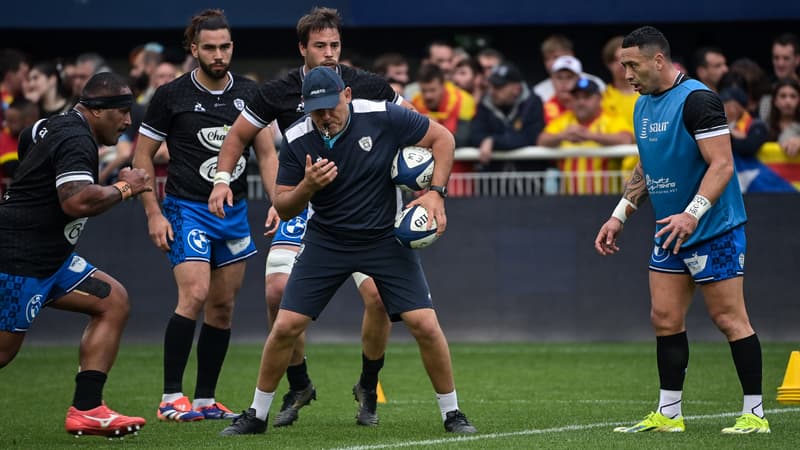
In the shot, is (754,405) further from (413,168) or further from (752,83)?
(752,83)

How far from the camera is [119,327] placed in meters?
8.66

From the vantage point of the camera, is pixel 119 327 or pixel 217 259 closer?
pixel 119 327

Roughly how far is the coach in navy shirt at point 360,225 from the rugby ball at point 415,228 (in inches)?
3.1

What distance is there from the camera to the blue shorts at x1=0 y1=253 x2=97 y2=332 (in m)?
8.25

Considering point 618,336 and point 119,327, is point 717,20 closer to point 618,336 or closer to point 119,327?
point 618,336

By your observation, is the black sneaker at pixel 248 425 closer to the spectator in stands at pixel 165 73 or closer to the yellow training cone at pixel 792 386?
the yellow training cone at pixel 792 386

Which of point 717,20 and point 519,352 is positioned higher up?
point 717,20

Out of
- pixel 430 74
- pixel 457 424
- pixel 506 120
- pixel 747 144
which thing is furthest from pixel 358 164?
pixel 747 144

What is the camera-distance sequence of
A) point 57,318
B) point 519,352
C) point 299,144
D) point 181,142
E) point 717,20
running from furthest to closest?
point 717,20 → point 57,318 → point 519,352 → point 181,142 → point 299,144

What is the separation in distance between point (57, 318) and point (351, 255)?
7.79m

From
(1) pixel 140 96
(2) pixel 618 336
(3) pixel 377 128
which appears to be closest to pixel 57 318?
(1) pixel 140 96

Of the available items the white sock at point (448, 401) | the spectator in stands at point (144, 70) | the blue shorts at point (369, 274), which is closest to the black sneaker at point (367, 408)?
the white sock at point (448, 401)

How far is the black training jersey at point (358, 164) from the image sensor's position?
835 centimetres

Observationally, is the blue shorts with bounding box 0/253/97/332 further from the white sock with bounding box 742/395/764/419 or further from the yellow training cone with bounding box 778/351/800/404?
the yellow training cone with bounding box 778/351/800/404
